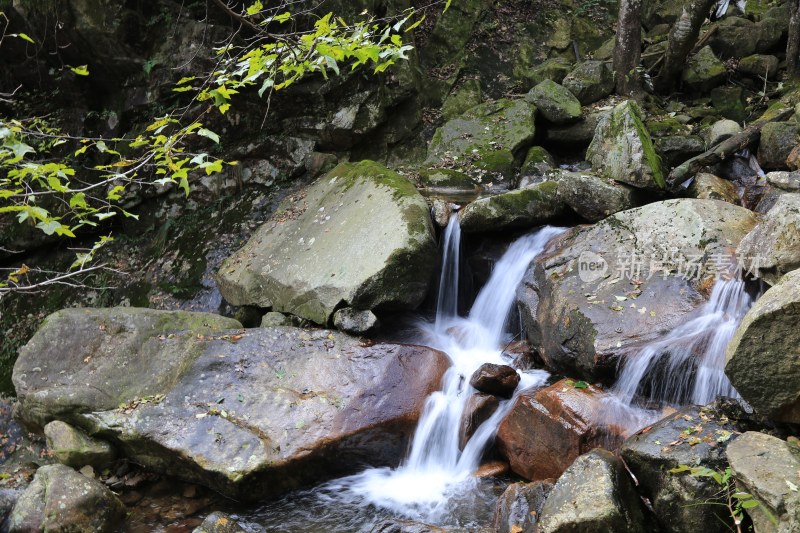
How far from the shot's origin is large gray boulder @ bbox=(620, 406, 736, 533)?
11.7ft

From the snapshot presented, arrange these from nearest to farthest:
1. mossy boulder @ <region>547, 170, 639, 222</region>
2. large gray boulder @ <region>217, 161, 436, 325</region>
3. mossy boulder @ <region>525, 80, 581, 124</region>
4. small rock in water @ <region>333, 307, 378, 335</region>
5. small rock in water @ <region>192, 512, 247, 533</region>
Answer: small rock in water @ <region>192, 512, 247, 533</region>, small rock in water @ <region>333, 307, 378, 335</region>, large gray boulder @ <region>217, 161, 436, 325</region>, mossy boulder @ <region>547, 170, 639, 222</region>, mossy boulder @ <region>525, 80, 581, 124</region>

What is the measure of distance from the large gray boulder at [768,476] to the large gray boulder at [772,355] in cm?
31

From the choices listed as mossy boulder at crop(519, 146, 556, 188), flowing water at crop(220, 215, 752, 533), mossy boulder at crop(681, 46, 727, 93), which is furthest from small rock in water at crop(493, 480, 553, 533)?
mossy boulder at crop(681, 46, 727, 93)

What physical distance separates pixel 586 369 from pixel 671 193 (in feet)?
10.5

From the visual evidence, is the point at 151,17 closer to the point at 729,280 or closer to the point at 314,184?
the point at 314,184

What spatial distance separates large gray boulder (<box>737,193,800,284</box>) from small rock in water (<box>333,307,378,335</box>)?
12.7 ft

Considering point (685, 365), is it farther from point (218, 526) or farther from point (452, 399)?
point (218, 526)

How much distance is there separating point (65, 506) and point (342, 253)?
3940 millimetres

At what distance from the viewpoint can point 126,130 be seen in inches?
408

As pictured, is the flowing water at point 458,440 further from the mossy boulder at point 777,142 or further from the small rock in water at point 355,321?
→ the mossy boulder at point 777,142

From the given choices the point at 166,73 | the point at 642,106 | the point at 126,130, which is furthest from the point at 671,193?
the point at 126,130

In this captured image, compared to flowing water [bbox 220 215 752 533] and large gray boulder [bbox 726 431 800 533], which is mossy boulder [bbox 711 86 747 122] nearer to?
flowing water [bbox 220 215 752 533]

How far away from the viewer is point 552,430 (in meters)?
4.89

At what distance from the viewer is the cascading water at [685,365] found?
481cm
